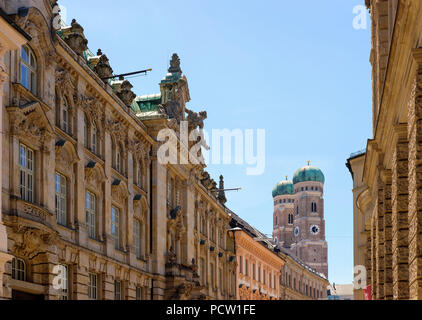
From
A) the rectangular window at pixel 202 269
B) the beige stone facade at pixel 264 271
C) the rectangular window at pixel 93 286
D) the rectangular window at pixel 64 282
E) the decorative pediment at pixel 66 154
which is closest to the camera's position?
the rectangular window at pixel 64 282

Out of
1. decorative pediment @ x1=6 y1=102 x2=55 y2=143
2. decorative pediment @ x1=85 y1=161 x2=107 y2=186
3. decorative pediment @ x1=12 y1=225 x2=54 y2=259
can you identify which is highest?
decorative pediment @ x1=6 y1=102 x2=55 y2=143

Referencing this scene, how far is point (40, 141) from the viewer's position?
28.2m

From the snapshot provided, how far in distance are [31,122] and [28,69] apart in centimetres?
199

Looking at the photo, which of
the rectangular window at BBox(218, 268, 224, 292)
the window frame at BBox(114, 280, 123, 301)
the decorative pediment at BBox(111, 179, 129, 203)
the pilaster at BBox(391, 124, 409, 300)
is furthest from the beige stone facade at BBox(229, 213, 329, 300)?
the pilaster at BBox(391, 124, 409, 300)

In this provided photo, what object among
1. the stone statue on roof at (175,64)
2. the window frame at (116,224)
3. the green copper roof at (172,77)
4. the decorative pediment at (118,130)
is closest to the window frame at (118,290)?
the window frame at (116,224)

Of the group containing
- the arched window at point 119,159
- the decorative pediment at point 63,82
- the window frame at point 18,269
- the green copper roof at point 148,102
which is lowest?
the window frame at point 18,269

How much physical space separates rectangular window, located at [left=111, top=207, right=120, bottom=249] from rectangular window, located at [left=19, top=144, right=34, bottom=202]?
10.4 meters

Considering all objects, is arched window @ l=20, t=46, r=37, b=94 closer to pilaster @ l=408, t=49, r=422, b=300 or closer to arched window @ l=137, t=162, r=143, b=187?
arched window @ l=137, t=162, r=143, b=187

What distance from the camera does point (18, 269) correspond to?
26828 mm

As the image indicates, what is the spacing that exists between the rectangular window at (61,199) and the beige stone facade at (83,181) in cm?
4

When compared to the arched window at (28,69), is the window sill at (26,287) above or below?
below

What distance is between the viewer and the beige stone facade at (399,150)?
16.9 meters

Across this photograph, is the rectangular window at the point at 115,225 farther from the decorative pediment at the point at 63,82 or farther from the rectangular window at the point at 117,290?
the decorative pediment at the point at 63,82

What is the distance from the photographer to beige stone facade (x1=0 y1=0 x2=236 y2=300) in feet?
85.7
